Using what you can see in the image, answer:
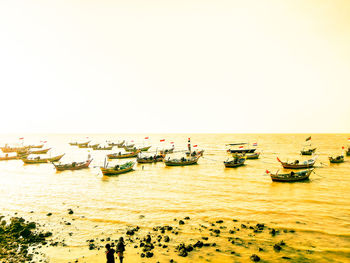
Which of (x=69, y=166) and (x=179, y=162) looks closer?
(x=69, y=166)

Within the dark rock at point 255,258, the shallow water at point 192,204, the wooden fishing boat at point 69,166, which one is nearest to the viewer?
the dark rock at point 255,258

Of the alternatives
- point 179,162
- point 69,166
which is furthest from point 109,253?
point 69,166

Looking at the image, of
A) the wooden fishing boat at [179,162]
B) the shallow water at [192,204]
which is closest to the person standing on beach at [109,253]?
the shallow water at [192,204]

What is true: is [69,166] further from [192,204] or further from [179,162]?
[192,204]

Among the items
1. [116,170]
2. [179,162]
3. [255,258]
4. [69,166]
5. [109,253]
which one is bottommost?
[69,166]

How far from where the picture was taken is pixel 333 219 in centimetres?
1664

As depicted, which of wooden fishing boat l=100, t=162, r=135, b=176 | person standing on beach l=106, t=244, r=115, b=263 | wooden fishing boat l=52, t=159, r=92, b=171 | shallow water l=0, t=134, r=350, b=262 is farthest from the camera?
wooden fishing boat l=52, t=159, r=92, b=171

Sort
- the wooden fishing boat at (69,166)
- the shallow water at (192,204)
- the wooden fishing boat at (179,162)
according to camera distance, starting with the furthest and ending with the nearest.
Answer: the wooden fishing boat at (179,162)
the wooden fishing boat at (69,166)
the shallow water at (192,204)

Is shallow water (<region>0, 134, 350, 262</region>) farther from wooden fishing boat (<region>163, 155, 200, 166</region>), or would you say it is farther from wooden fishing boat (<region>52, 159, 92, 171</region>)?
wooden fishing boat (<region>163, 155, 200, 166</region>)

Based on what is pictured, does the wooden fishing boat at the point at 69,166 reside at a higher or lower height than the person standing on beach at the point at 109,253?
lower

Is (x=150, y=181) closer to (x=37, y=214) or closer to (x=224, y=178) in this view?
(x=224, y=178)

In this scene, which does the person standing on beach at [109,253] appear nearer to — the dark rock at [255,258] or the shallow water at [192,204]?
the shallow water at [192,204]

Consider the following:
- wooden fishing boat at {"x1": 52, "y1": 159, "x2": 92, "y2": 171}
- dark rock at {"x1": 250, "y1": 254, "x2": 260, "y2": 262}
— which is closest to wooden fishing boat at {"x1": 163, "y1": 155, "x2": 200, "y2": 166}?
wooden fishing boat at {"x1": 52, "y1": 159, "x2": 92, "y2": 171}

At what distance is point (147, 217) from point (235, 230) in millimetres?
7167
